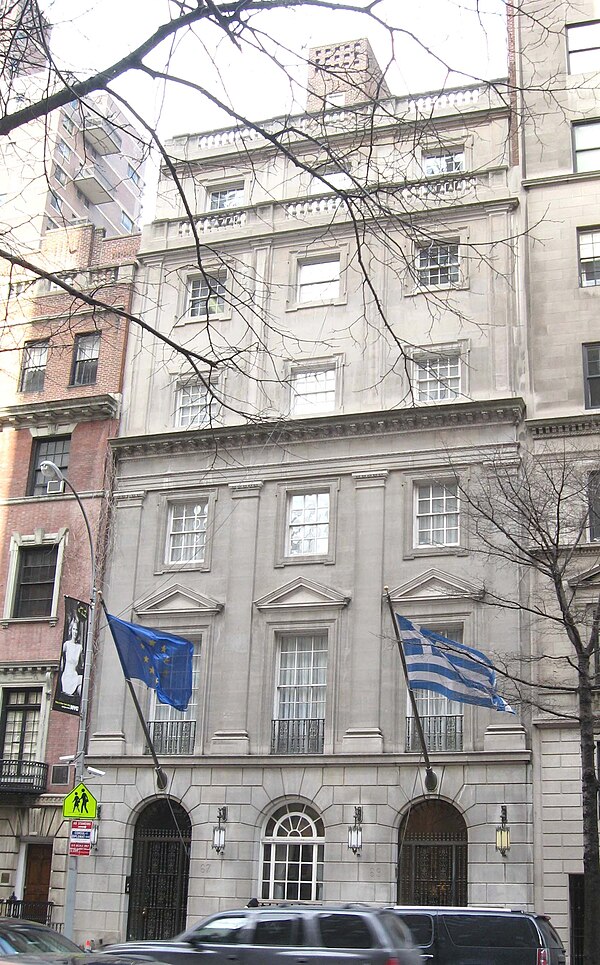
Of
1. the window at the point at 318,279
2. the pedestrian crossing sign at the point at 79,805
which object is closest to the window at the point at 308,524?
the window at the point at 318,279

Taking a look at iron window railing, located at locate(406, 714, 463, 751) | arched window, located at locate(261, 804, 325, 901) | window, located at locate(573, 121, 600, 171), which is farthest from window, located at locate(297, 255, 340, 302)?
arched window, located at locate(261, 804, 325, 901)

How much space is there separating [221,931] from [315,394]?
1997cm

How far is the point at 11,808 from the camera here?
33812 mm

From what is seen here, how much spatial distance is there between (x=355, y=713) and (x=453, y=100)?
20.0 m

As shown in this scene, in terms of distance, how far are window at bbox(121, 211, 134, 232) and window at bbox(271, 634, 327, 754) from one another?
57.7 m

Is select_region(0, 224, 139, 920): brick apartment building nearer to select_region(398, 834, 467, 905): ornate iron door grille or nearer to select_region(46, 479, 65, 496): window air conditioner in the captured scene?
select_region(46, 479, 65, 496): window air conditioner

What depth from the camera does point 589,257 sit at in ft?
109

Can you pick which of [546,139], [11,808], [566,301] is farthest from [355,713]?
[546,139]

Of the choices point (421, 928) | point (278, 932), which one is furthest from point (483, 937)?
point (278, 932)

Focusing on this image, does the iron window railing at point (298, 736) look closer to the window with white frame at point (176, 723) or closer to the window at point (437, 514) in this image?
the window with white frame at point (176, 723)

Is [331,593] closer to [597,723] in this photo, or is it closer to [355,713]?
[355,713]

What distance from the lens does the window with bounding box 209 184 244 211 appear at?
39719 millimetres

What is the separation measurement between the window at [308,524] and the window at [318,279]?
265 inches

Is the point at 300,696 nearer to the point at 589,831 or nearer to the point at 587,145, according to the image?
the point at 589,831
